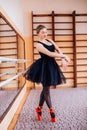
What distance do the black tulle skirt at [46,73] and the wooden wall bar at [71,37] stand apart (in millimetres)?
2969

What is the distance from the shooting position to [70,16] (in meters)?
5.36

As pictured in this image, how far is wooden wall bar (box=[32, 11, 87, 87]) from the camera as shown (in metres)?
5.32

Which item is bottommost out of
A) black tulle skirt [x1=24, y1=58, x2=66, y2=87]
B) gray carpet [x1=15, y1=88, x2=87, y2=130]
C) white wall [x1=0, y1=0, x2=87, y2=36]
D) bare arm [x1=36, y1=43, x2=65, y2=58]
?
gray carpet [x1=15, y1=88, x2=87, y2=130]

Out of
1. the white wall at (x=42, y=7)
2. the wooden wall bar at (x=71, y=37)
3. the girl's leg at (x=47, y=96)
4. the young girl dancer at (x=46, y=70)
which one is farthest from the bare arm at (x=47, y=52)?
the white wall at (x=42, y=7)

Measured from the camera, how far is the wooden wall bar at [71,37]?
5324mm

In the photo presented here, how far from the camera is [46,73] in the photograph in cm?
234

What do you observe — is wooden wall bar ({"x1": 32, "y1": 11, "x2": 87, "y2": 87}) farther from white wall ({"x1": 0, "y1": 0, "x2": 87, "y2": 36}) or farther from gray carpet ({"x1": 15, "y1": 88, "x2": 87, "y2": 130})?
gray carpet ({"x1": 15, "y1": 88, "x2": 87, "y2": 130})

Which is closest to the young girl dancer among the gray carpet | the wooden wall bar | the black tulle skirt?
the black tulle skirt

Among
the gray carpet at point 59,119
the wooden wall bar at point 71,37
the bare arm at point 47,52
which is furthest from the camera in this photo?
the wooden wall bar at point 71,37

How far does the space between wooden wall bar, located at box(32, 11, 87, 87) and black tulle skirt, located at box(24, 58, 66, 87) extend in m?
2.97

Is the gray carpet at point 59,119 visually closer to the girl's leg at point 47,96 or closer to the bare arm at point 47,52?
the girl's leg at point 47,96

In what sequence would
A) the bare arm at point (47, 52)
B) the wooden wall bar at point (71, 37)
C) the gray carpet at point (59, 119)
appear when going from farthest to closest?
the wooden wall bar at point (71, 37), the bare arm at point (47, 52), the gray carpet at point (59, 119)

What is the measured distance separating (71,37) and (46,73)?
3265mm

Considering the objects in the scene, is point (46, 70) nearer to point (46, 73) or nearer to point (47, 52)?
point (46, 73)
